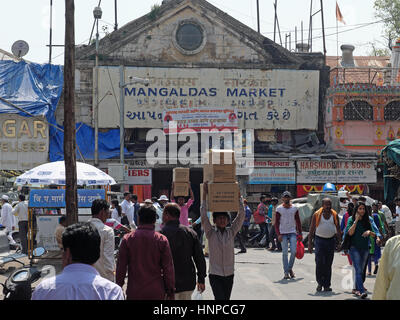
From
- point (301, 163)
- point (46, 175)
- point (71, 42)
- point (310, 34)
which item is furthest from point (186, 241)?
point (310, 34)

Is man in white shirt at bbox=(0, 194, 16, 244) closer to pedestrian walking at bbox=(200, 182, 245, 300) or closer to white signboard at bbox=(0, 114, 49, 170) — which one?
white signboard at bbox=(0, 114, 49, 170)

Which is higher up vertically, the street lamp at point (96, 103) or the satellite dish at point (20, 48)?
the satellite dish at point (20, 48)

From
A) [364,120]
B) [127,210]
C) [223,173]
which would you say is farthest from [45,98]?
[223,173]

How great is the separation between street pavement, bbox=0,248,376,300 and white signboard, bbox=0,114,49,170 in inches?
545

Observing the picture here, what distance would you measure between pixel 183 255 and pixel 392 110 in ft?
82.4

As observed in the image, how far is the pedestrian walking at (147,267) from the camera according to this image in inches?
257

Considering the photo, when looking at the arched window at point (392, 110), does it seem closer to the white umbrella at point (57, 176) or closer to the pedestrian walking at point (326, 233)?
the white umbrella at point (57, 176)

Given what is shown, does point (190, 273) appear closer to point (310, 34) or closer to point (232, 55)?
point (232, 55)

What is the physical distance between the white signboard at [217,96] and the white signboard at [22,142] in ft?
9.79

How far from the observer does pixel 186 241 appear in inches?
294

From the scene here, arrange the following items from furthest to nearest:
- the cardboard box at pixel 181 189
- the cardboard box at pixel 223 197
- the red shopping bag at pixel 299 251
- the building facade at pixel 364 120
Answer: the building facade at pixel 364 120 < the cardboard box at pixel 181 189 < the red shopping bag at pixel 299 251 < the cardboard box at pixel 223 197

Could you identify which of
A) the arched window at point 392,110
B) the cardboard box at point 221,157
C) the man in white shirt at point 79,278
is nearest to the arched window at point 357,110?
the arched window at point 392,110

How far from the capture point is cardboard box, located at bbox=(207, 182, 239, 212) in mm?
9305

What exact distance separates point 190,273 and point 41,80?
2401 centimetres
